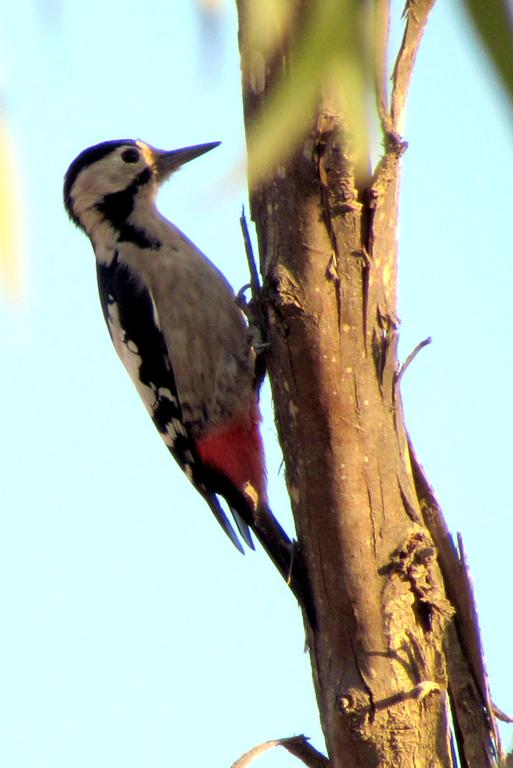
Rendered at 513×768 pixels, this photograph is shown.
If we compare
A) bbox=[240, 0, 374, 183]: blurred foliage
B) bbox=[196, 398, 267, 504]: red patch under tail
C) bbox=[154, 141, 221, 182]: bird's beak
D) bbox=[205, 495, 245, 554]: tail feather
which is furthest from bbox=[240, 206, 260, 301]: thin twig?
bbox=[154, 141, 221, 182]: bird's beak

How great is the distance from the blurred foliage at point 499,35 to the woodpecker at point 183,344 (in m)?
2.83

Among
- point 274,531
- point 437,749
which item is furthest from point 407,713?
point 274,531

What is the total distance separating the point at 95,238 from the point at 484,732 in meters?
2.66

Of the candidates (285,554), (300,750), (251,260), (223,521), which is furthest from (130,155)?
(300,750)

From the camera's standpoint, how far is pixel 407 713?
219cm

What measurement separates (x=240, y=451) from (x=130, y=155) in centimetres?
146

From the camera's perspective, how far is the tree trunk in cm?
221

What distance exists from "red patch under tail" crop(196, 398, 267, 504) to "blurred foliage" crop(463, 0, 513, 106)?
2965mm

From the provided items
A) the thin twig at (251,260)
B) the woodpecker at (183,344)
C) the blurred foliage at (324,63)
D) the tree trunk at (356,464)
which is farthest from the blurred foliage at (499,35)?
the woodpecker at (183,344)

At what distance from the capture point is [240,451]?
369 cm

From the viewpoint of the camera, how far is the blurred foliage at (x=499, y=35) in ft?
2.02

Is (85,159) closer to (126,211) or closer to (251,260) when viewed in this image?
(126,211)

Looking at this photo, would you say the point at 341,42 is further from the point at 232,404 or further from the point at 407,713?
the point at 232,404

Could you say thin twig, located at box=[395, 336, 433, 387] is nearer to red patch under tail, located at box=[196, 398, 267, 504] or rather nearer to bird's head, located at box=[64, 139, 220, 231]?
red patch under tail, located at box=[196, 398, 267, 504]
